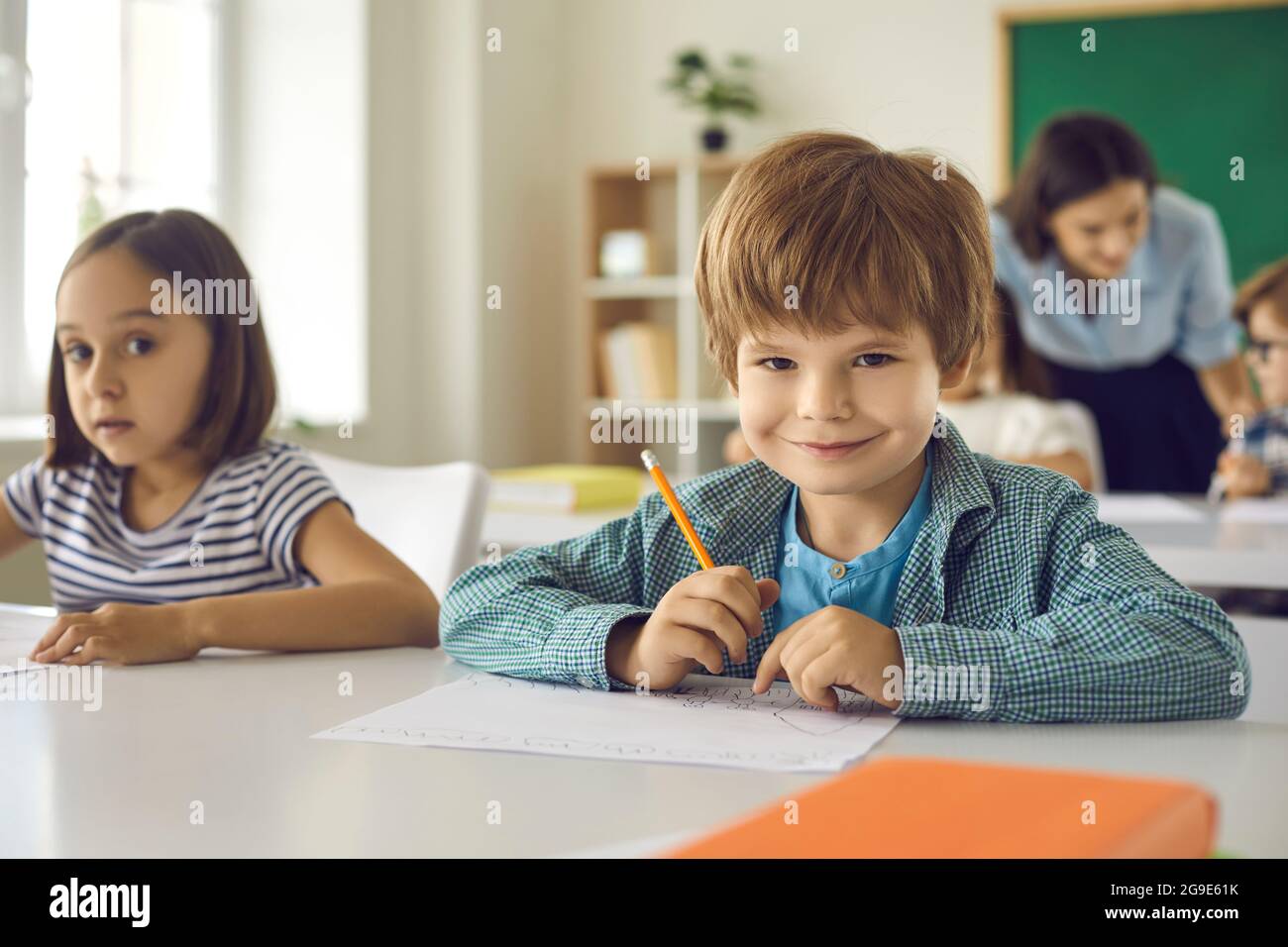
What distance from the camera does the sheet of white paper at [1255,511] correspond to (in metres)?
2.14

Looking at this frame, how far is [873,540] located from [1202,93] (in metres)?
3.02

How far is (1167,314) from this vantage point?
3455 mm

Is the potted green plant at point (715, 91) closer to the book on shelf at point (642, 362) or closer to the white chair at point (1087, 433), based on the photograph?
the book on shelf at point (642, 362)

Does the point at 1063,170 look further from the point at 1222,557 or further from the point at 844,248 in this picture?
the point at 844,248

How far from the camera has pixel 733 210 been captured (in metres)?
1.00

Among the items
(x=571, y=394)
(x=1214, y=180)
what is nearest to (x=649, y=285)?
(x=571, y=394)

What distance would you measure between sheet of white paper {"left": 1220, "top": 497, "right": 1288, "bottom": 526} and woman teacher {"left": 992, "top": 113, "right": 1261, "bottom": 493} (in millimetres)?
723

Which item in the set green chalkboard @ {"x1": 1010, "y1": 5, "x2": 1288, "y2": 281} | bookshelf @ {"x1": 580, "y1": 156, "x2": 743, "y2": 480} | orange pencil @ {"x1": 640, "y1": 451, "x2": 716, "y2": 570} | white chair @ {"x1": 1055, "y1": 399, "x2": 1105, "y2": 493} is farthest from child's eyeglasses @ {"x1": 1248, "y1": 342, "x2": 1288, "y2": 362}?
orange pencil @ {"x1": 640, "y1": 451, "x2": 716, "y2": 570}

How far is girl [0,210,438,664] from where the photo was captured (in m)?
1.31

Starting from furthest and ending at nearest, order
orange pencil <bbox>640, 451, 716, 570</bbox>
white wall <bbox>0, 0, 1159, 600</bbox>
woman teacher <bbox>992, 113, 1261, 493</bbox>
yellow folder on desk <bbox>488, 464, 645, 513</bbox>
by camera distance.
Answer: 1. white wall <bbox>0, 0, 1159, 600</bbox>
2. woman teacher <bbox>992, 113, 1261, 493</bbox>
3. yellow folder on desk <bbox>488, 464, 645, 513</bbox>
4. orange pencil <bbox>640, 451, 716, 570</bbox>

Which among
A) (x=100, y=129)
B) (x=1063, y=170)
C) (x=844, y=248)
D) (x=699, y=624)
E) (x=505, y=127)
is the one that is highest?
(x=505, y=127)

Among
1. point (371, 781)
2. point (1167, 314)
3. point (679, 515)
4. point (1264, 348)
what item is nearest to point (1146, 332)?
point (1167, 314)

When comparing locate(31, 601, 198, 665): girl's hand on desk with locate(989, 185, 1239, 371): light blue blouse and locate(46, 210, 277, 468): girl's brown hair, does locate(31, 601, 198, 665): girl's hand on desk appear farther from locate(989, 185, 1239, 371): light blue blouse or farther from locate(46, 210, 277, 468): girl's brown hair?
locate(989, 185, 1239, 371): light blue blouse
